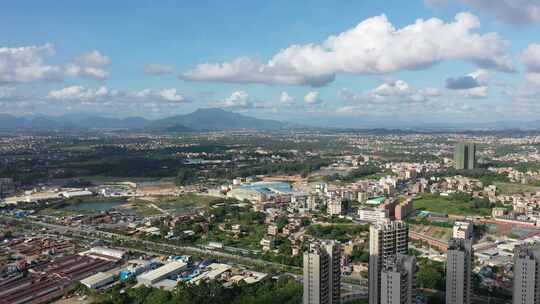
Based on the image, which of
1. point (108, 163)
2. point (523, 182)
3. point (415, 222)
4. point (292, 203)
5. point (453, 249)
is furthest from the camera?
point (108, 163)

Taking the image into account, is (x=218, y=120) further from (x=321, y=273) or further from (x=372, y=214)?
(x=321, y=273)

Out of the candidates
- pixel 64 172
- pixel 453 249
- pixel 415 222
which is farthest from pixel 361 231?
pixel 64 172

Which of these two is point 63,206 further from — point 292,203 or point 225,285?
point 225,285

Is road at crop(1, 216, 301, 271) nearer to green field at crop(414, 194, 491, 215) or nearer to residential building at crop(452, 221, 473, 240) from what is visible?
residential building at crop(452, 221, 473, 240)

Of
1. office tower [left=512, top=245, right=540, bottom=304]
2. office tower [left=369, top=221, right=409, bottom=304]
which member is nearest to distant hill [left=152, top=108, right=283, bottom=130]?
office tower [left=369, top=221, right=409, bottom=304]

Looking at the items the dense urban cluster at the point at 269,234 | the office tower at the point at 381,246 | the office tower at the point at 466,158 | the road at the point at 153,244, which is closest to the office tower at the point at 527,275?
the dense urban cluster at the point at 269,234

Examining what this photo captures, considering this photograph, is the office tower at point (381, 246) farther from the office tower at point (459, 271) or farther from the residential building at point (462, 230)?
the residential building at point (462, 230)

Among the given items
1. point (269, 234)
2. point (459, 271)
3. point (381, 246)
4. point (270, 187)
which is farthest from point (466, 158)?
point (459, 271)
